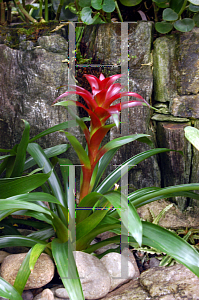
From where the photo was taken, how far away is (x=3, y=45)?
146cm

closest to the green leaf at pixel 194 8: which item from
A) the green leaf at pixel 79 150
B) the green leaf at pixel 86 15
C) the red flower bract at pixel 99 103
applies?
the green leaf at pixel 86 15

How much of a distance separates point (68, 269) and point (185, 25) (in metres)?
1.37

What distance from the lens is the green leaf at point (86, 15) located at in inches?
48.3

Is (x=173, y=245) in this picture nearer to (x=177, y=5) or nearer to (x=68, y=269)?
(x=68, y=269)

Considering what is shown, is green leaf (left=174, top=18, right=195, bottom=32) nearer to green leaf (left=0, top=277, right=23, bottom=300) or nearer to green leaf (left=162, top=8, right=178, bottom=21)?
green leaf (left=162, top=8, right=178, bottom=21)

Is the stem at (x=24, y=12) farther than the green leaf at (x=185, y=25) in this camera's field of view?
Yes

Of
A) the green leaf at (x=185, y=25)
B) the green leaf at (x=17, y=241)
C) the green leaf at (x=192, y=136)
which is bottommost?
the green leaf at (x=17, y=241)

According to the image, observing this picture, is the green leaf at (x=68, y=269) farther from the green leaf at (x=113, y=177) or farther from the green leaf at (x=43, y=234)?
the green leaf at (x=113, y=177)

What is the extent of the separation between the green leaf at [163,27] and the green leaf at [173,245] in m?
1.12

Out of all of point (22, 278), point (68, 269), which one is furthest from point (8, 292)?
point (68, 269)

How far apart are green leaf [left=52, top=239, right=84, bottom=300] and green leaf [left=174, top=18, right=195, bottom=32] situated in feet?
4.21

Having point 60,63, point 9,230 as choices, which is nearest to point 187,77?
point 60,63

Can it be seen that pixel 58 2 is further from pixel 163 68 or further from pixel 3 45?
pixel 163 68

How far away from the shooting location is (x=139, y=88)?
1348 millimetres
